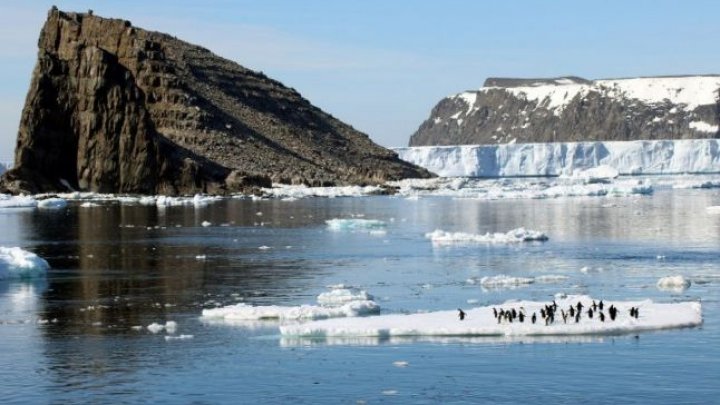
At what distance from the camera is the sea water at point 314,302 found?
25.4m

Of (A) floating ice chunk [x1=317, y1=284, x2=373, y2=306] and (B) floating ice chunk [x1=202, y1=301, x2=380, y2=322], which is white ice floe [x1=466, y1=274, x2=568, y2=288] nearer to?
(A) floating ice chunk [x1=317, y1=284, x2=373, y2=306]

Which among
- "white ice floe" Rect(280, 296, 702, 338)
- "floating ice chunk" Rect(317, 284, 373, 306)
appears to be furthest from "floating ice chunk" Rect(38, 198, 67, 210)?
"white ice floe" Rect(280, 296, 702, 338)

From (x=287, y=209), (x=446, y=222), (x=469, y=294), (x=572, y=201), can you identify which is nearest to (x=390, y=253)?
(x=469, y=294)

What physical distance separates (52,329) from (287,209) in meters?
63.2

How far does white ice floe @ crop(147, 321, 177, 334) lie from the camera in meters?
32.3

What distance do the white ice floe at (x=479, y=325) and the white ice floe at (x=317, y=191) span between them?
89.5 meters

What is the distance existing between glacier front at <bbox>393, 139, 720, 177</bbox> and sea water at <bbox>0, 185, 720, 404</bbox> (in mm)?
102426

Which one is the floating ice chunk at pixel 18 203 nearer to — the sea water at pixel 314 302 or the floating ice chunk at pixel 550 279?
the sea water at pixel 314 302

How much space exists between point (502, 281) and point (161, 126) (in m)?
110

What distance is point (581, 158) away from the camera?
182250 millimetres

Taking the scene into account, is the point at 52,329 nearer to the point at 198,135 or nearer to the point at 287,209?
the point at 287,209

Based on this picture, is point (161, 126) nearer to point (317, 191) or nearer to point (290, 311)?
point (317, 191)

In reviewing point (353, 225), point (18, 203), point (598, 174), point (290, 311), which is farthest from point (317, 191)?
point (290, 311)

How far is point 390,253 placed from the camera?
54094mm
